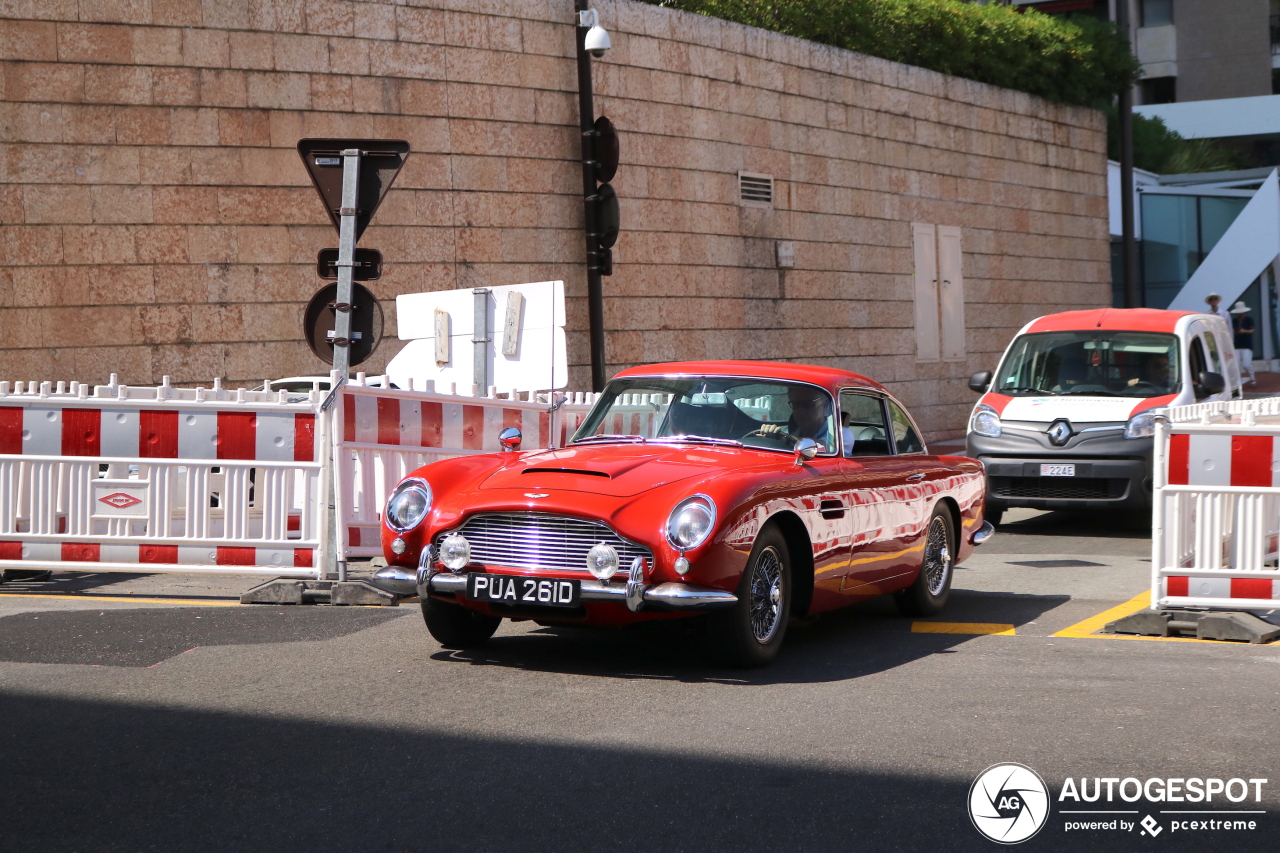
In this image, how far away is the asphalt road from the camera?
4.12 metres

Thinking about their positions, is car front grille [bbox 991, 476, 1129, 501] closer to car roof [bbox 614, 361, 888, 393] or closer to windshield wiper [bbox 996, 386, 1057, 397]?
windshield wiper [bbox 996, 386, 1057, 397]

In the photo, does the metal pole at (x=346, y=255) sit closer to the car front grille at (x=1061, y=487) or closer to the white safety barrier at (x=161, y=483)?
the white safety barrier at (x=161, y=483)

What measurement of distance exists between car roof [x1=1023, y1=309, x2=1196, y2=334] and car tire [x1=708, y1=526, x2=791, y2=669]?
7546mm

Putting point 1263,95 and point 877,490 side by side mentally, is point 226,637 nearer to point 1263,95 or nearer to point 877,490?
point 877,490

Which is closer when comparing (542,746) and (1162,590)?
(542,746)

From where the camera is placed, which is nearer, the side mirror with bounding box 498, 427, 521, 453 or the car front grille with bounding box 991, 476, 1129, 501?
the side mirror with bounding box 498, 427, 521, 453

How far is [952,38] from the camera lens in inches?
944

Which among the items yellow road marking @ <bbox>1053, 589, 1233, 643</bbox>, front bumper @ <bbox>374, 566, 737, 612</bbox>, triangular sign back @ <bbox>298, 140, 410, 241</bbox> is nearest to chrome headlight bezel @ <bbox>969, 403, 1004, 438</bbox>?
yellow road marking @ <bbox>1053, 589, 1233, 643</bbox>

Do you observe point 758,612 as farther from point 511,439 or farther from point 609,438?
point 511,439

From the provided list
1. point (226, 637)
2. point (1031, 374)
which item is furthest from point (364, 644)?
point (1031, 374)

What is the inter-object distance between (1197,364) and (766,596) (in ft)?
26.1

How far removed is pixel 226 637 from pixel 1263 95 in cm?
6051

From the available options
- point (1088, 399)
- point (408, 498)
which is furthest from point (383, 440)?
point (1088, 399)

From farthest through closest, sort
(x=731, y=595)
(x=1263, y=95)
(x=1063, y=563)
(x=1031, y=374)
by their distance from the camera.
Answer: (x=1263, y=95)
(x=1031, y=374)
(x=1063, y=563)
(x=731, y=595)
